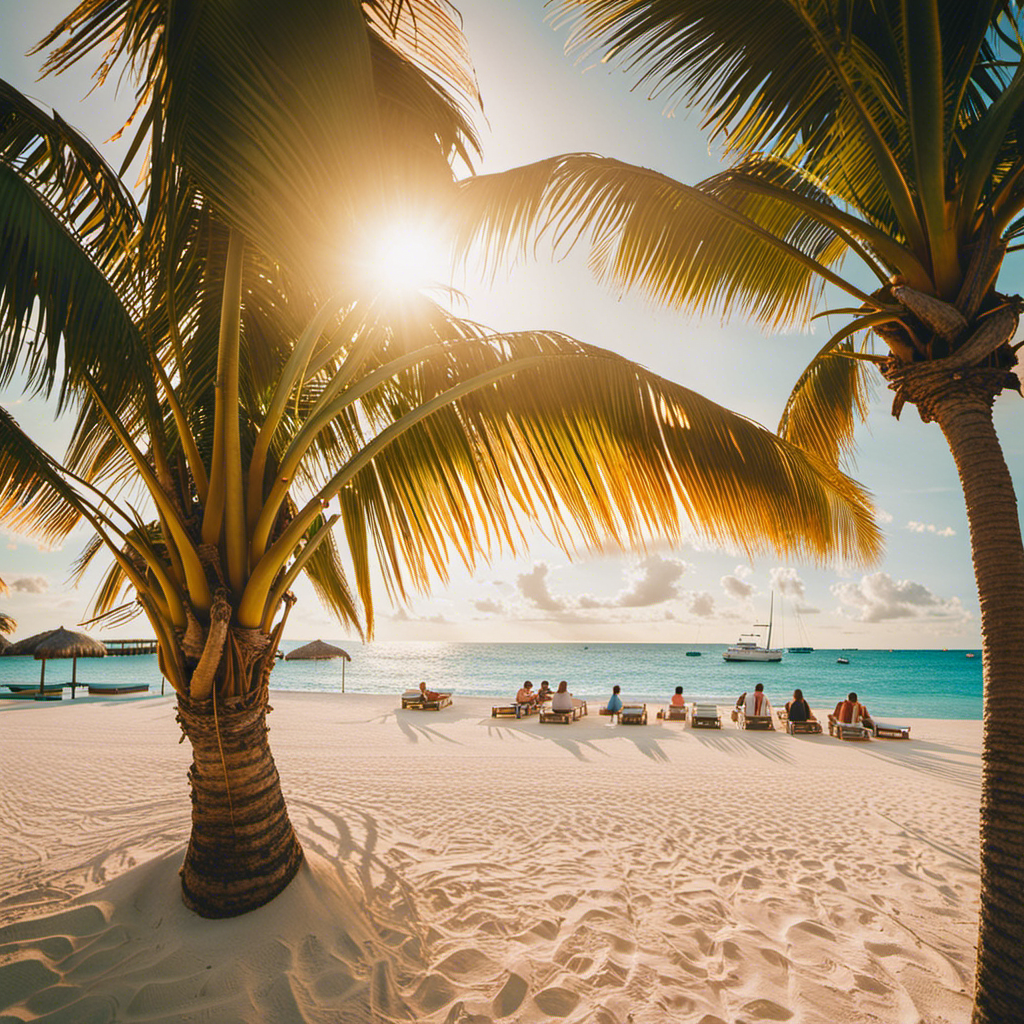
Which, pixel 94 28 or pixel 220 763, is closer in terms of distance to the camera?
pixel 94 28

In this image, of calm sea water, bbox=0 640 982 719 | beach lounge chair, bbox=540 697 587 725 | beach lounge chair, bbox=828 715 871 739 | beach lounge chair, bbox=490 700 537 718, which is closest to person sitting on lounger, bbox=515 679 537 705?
beach lounge chair, bbox=490 700 537 718

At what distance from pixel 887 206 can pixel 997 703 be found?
130 inches

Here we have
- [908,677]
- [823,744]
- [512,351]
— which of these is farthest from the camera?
[908,677]

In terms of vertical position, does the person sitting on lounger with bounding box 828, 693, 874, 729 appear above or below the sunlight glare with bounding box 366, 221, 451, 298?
below

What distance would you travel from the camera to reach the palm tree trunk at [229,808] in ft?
10.4

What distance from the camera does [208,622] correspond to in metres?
3.05

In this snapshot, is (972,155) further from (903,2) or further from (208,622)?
(208,622)

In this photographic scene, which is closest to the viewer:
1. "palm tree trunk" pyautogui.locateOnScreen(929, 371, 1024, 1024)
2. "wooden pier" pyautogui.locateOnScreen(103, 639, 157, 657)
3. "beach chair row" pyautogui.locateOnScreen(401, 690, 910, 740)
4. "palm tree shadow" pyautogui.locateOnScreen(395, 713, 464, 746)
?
"palm tree trunk" pyautogui.locateOnScreen(929, 371, 1024, 1024)

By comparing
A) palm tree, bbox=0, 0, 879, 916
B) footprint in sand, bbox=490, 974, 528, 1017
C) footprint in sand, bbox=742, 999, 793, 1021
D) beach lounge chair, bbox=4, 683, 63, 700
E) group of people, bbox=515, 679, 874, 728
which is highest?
palm tree, bbox=0, 0, 879, 916

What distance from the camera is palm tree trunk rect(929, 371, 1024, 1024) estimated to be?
2293mm

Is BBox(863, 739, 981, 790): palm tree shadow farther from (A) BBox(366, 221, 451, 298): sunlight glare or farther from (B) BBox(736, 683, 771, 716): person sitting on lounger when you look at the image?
(A) BBox(366, 221, 451, 298): sunlight glare

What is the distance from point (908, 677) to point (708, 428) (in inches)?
2587

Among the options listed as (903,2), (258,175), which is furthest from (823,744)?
(258,175)

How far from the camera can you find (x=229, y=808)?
10.7 ft
